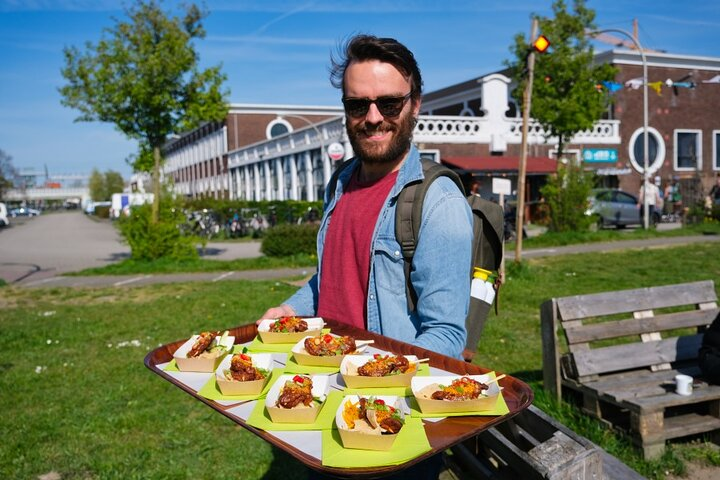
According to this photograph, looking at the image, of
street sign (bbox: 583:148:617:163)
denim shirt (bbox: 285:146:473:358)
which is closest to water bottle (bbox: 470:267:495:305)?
denim shirt (bbox: 285:146:473:358)

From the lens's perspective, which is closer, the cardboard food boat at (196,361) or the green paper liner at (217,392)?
the green paper liner at (217,392)

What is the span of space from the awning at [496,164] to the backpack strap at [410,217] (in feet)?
78.7

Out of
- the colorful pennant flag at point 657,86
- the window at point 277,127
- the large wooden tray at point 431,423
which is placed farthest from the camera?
the window at point 277,127

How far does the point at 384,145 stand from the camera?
2.43 meters

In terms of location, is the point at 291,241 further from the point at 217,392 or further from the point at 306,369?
the point at 217,392

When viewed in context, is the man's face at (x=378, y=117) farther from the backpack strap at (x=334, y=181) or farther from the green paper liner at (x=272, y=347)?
the green paper liner at (x=272, y=347)

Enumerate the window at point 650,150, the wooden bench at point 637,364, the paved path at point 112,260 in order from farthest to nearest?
the window at point 650,150
the paved path at point 112,260
the wooden bench at point 637,364

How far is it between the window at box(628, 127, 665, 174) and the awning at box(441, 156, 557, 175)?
6074 mm

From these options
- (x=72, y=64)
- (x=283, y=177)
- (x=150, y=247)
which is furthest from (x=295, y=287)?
(x=283, y=177)

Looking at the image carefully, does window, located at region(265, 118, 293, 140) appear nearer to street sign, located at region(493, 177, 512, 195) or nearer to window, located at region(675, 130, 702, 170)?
window, located at region(675, 130, 702, 170)

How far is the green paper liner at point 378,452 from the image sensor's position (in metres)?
1.54

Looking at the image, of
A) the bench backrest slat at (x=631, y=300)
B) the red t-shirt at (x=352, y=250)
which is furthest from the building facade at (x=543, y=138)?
the red t-shirt at (x=352, y=250)

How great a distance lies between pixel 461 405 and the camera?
5.78 ft

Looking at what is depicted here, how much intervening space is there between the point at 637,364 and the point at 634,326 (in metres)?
0.29
